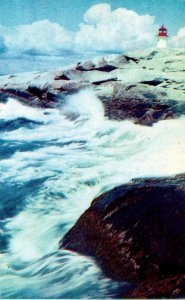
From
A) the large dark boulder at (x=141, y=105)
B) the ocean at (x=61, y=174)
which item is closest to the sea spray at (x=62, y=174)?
the ocean at (x=61, y=174)

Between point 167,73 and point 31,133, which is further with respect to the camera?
point 167,73

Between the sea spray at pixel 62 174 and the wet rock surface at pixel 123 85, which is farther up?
the wet rock surface at pixel 123 85

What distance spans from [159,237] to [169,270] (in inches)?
8.3

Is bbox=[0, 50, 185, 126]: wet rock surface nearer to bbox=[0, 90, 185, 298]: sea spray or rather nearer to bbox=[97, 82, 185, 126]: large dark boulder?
bbox=[97, 82, 185, 126]: large dark boulder

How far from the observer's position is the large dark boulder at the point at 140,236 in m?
1.80

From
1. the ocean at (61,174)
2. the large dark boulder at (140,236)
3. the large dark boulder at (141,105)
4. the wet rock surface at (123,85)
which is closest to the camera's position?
the large dark boulder at (140,236)

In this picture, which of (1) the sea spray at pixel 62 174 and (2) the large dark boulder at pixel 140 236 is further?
(1) the sea spray at pixel 62 174

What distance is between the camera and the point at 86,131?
6.65 metres

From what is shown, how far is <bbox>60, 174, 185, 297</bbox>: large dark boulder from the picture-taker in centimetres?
180

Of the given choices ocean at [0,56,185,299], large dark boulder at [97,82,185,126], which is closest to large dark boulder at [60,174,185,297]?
ocean at [0,56,185,299]

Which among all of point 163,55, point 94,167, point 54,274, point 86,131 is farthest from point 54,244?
point 163,55

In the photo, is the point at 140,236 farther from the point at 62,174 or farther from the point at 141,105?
the point at 141,105

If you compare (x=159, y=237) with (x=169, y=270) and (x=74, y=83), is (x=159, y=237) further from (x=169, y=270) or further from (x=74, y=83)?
(x=74, y=83)

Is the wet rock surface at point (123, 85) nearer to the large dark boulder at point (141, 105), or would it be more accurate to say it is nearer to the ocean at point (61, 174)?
the large dark boulder at point (141, 105)
